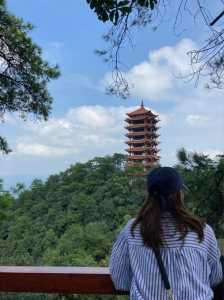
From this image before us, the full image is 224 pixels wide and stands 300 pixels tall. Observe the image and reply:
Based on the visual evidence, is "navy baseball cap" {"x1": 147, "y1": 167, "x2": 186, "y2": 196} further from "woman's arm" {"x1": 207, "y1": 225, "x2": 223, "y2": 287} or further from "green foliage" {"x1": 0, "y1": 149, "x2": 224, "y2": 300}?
"green foliage" {"x1": 0, "y1": 149, "x2": 224, "y2": 300}

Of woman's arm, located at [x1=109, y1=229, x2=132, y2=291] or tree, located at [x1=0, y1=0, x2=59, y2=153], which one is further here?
tree, located at [x1=0, y1=0, x2=59, y2=153]

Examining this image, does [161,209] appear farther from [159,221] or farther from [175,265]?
[175,265]

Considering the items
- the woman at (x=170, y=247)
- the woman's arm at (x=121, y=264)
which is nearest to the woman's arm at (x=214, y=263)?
the woman at (x=170, y=247)

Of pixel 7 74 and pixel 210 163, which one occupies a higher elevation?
pixel 7 74

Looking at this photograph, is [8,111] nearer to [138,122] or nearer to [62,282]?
[62,282]

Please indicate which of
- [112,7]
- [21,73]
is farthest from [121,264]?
[21,73]

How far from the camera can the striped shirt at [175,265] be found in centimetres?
134

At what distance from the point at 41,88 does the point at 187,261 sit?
3.99 m

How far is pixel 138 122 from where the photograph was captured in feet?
74.0

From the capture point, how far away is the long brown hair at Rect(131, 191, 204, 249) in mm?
1374

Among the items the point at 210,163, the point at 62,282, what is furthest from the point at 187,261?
the point at 210,163

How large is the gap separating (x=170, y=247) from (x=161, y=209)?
0.36 ft

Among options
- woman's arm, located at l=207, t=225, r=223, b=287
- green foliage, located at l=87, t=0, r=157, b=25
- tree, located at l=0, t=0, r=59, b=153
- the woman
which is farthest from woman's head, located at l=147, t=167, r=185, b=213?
tree, located at l=0, t=0, r=59, b=153

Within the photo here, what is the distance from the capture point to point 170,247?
1.38m
